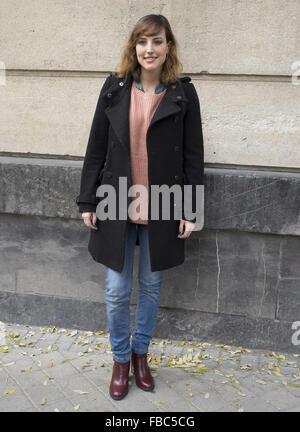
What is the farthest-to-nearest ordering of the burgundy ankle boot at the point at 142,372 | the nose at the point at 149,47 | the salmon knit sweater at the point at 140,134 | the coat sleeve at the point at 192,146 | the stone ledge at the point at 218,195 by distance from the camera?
the stone ledge at the point at 218,195 < the burgundy ankle boot at the point at 142,372 < the coat sleeve at the point at 192,146 < the salmon knit sweater at the point at 140,134 < the nose at the point at 149,47

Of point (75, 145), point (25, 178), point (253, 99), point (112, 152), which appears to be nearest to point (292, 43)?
point (253, 99)

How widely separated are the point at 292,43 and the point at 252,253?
160 centimetres

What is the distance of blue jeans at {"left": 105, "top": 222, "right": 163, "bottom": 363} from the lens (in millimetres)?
2939

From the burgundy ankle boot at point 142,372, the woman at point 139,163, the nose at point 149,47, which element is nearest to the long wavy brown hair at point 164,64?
the woman at point 139,163

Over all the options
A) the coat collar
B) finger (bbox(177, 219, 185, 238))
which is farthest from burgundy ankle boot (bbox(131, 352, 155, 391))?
the coat collar

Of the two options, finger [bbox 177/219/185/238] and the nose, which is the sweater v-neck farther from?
finger [bbox 177/219/185/238]

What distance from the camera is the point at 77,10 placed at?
3.52 metres

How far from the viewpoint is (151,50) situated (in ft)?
8.84

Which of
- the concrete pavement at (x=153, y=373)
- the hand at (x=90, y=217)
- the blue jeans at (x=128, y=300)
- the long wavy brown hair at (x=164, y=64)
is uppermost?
the long wavy brown hair at (x=164, y=64)

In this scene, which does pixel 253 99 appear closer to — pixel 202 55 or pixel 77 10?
pixel 202 55

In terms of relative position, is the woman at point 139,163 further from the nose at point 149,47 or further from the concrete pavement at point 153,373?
the concrete pavement at point 153,373

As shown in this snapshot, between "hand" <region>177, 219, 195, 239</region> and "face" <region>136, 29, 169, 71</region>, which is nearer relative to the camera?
"face" <region>136, 29, 169, 71</region>

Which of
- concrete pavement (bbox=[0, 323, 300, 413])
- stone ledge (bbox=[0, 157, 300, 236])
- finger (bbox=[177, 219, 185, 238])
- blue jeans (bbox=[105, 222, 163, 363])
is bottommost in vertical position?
concrete pavement (bbox=[0, 323, 300, 413])

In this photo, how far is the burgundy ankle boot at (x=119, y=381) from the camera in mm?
2925
